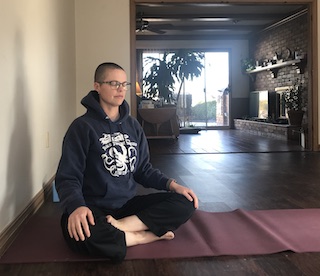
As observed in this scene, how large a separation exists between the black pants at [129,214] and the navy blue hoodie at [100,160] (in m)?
0.06

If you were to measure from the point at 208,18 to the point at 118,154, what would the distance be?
23.9 ft

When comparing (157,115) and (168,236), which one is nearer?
(168,236)

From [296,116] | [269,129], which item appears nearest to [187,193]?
[296,116]

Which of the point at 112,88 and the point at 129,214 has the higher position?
the point at 112,88

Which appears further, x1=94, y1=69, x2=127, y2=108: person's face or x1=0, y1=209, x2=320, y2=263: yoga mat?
x1=94, y1=69, x2=127, y2=108: person's face

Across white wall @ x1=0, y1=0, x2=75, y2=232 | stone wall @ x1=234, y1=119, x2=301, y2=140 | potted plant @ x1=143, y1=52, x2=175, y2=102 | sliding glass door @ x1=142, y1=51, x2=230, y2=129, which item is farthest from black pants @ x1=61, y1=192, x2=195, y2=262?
sliding glass door @ x1=142, y1=51, x2=230, y2=129

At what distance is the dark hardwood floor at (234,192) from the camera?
1.51 meters

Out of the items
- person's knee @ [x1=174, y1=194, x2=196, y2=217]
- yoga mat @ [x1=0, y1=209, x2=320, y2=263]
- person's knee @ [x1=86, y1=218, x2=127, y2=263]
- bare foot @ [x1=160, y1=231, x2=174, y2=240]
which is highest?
person's knee @ [x1=174, y1=194, x2=196, y2=217]

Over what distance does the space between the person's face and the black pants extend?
0.47m

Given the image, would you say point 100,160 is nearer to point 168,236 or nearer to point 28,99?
point 168,236

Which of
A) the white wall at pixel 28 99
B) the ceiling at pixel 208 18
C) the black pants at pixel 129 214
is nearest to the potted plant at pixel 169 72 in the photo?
the ceiling at pixel 208 18

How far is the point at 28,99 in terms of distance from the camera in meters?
2.25

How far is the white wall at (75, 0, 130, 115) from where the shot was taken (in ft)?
16.2

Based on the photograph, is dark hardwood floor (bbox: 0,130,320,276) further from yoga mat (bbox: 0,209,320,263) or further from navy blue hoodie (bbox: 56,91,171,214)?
navy blue hoodie (bbox: 56,91,171,214)
